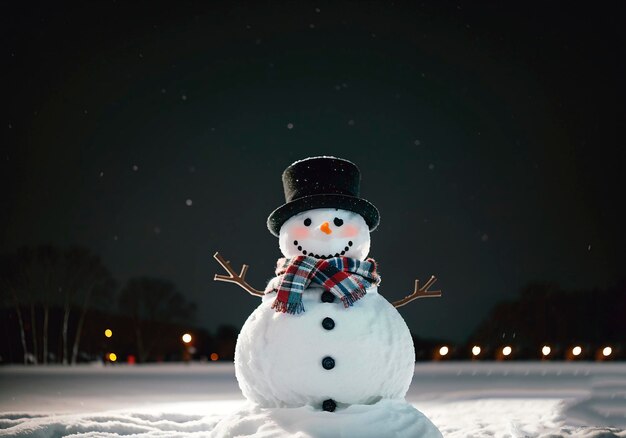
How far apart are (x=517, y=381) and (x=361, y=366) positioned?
8.75m

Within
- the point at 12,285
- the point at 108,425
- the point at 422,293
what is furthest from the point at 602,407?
the point at 12,285

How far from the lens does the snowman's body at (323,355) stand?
4.19 meters

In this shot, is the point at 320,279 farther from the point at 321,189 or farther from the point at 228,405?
the point at 228,405

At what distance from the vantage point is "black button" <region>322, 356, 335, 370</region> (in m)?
4.15

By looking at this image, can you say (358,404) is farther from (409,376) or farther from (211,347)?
(211,347)

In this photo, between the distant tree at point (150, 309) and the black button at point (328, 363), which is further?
the distant tree at point (150, 309)

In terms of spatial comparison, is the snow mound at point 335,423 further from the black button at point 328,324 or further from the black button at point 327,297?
the black button at point 327,297

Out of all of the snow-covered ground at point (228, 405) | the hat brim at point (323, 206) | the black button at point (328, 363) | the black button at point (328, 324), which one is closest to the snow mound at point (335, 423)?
the black button at point (328, 363)

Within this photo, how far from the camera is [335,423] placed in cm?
397

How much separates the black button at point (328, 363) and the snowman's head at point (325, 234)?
787mm

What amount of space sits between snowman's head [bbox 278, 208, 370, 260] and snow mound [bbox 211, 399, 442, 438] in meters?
1.11

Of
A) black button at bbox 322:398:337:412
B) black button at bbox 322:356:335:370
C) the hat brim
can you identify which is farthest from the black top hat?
black button at bbox 322:398:337:412

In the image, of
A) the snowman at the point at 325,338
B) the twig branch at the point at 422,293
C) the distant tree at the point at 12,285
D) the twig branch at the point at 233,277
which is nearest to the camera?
the snowman at the point at 325,338

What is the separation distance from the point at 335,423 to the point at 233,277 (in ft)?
5.25
